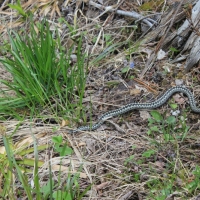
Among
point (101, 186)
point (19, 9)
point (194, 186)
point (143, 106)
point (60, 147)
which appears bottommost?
point (101, 186)

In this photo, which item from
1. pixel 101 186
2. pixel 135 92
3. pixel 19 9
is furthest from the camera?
pixel 19 9

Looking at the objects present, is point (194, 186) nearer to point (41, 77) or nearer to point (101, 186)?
point (101, 186)

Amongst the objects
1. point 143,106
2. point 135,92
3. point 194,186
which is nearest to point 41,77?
point 135,92

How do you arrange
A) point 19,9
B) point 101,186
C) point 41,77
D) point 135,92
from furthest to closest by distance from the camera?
point 19,9 < point 135,92 < point 41,77 < point 101,186

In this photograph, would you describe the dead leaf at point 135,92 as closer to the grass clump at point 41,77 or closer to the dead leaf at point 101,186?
the grass clump at point 41,77

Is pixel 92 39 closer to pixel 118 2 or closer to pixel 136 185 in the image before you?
pixel 118 2

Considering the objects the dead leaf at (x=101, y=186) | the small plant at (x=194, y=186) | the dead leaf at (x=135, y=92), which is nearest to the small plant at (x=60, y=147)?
the dead leaf at (x=101, y=186)

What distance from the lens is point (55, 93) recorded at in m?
5.29

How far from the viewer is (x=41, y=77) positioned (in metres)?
5.16

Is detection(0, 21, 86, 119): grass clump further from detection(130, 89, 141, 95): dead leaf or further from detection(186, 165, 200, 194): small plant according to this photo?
detection(186, 165, 200, 194): small plant

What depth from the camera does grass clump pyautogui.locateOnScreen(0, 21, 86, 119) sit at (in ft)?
16.6

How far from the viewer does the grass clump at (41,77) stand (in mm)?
5051

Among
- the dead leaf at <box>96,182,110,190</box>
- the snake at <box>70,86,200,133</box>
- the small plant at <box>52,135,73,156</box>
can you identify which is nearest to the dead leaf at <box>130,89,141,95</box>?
the snake at <box>70,86,200,133</box>

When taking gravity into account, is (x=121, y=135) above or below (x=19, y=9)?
below
